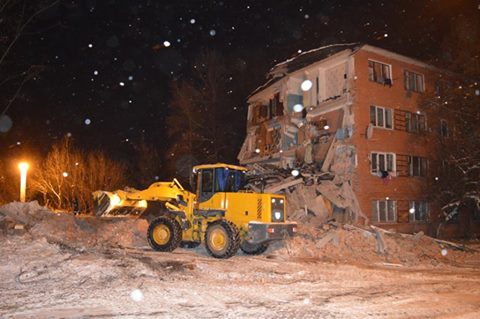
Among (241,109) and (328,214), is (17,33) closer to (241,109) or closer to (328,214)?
(328,214)

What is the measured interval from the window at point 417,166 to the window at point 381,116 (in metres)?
2.76

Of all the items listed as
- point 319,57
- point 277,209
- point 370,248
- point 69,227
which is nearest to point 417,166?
point 319,57

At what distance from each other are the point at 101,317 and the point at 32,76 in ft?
50.5

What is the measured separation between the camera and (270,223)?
1405 centimetres

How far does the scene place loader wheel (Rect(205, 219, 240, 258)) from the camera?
1380 cm

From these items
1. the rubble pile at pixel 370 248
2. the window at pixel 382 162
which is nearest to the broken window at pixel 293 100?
the window at pixel 382 162

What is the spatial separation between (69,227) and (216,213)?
7.87m

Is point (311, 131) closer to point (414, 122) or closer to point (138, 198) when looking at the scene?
point (414, 122)

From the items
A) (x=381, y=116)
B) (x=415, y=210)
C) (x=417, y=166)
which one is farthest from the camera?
(x=417, y=166)

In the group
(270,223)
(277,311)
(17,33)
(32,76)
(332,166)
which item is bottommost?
(277,311)

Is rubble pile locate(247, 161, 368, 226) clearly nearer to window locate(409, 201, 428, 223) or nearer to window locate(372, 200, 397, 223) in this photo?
window locate(372, 200, 397, 223)

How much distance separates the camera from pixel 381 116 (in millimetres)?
26078

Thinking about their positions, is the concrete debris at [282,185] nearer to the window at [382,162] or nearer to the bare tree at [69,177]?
the window at [382,162]

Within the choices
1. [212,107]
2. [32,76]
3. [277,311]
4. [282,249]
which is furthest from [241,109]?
[277,311]
